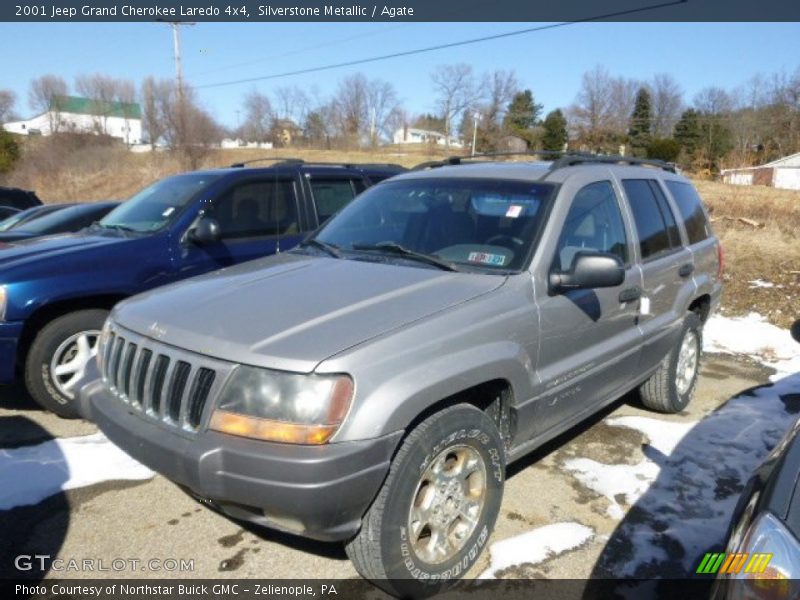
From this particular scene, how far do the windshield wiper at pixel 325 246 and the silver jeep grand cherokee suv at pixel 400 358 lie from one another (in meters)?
0.03

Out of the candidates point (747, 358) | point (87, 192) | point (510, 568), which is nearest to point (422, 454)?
point (510, 568)

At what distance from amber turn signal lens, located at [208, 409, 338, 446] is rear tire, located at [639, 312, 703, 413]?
317 centimetres

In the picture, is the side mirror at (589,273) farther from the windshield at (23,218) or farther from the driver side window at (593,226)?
the windshield at (23,218)

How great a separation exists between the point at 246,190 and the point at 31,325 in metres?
2.05

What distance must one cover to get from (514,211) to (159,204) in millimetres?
3391

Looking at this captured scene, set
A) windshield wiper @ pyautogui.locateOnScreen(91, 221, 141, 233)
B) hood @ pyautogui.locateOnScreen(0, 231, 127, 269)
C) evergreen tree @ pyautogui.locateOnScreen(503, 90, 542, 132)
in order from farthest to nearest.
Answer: evergreen tree @ pyautogui.locateOnScreen(503, 90, 542, 132), windshield wiper @ pyautogui.locateOnScreen(91, 221, 141, 233), hood @ pyautogui.locateOnScreen(0, 231, 127, 269)

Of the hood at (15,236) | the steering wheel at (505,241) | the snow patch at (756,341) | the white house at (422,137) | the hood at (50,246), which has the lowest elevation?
the snow patch at (756,341)

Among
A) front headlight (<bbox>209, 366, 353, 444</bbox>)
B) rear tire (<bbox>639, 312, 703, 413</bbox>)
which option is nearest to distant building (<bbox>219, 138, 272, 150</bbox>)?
rear tire (<bbox>639, 312, 703, 413</bbox>)

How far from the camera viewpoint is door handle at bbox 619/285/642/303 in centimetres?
376

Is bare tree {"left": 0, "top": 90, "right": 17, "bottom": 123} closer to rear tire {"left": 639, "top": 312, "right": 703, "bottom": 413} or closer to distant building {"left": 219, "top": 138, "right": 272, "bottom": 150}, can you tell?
distant building {"left": 219, "top": 138, "right": 272, "bottom": 150}

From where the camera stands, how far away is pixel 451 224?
356cm

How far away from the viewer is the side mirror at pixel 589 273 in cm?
304

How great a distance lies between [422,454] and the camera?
249 cm

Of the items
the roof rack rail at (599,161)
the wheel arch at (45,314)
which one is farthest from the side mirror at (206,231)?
the roof rack rail at (599,161)
